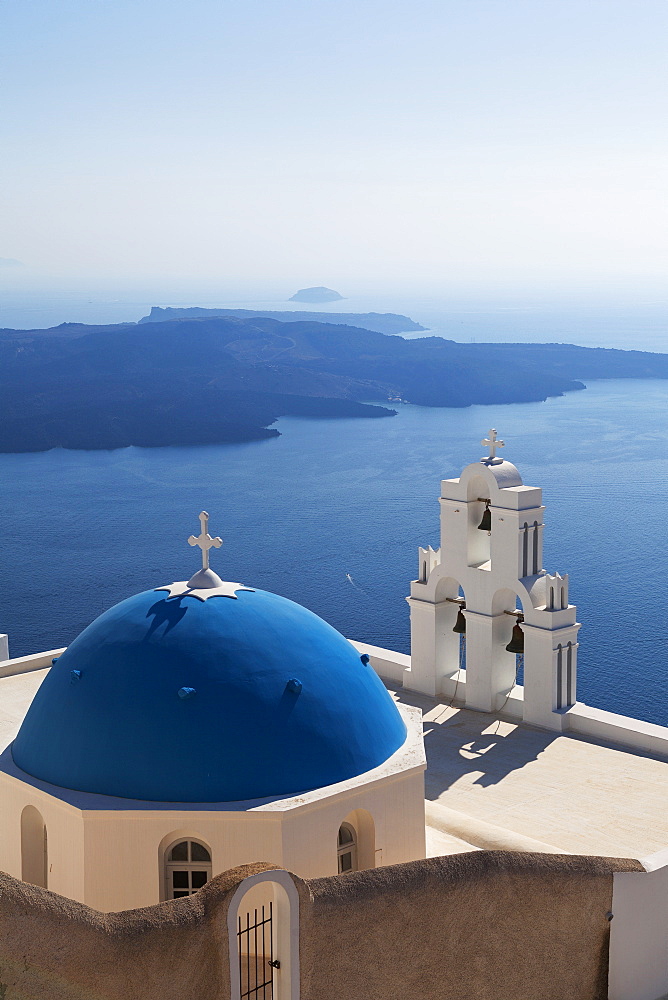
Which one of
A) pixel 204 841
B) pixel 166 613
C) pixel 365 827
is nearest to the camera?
pixel 204 841

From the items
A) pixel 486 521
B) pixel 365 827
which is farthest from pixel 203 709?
pixel 486 521

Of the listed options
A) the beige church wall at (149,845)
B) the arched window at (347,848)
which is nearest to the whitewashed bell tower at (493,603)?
the arched window at (347,848)

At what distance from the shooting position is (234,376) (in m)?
134

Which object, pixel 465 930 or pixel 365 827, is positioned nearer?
pixel 465 930

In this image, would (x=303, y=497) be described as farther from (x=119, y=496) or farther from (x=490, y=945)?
(x=490, y=945)

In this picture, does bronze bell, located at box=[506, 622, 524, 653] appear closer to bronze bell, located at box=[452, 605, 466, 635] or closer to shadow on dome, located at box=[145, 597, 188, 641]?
bronze bell, located at box=[452, 605, 466, 635]

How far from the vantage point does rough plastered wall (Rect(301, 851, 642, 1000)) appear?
9969mm

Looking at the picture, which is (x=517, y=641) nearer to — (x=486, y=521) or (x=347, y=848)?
(x=486, y=521)

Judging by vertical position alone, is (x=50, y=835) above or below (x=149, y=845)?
below

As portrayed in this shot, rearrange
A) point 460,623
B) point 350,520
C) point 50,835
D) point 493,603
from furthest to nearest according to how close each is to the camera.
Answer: point 350,520 < point 460,623 < point 493,603 < point 50,835

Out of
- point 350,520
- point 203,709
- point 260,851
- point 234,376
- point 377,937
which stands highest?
point 234,376

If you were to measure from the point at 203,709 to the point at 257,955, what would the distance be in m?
2.29

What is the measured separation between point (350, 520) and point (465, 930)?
66622mm

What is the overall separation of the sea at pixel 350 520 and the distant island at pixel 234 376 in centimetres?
460
